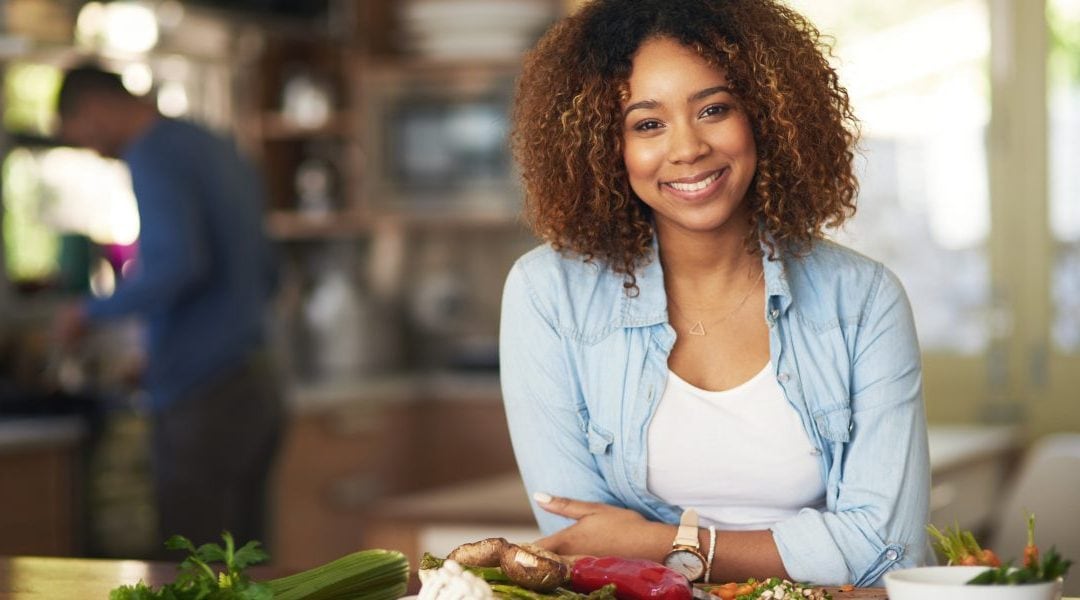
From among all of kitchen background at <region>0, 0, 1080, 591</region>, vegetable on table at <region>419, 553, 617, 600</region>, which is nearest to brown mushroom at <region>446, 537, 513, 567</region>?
vegetable on table at <region>419, 553, 617, 600</region>

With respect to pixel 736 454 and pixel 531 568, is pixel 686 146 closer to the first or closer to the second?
pixel 736 454

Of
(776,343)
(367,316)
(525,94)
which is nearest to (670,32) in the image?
(525,94)

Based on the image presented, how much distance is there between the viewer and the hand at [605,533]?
1713 millimetres

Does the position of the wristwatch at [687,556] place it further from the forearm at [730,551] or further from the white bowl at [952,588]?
the white bowl at [952,588]

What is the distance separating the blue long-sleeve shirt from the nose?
1.94 metres

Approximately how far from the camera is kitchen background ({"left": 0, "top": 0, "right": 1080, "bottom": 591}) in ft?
13.5

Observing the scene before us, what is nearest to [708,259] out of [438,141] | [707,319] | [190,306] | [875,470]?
[707,319]

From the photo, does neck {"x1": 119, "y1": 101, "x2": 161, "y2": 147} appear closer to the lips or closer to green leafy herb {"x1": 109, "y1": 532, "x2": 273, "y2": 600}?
the lips

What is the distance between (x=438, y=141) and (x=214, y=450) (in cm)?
176

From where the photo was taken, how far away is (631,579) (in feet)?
4.65

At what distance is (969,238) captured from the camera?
4652 mm

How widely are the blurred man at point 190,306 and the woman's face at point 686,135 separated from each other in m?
1.90

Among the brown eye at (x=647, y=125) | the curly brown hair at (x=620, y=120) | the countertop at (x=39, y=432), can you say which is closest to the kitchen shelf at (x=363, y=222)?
the countertop at (x=39, y=432)

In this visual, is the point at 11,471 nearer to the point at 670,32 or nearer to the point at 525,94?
the point at 525,94
